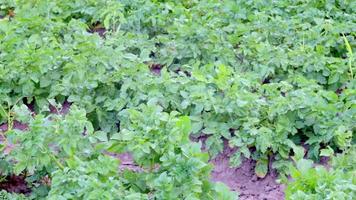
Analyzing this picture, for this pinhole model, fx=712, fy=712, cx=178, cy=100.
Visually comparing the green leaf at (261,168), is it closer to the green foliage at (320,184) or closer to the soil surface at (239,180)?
the soil surface at (239,180)

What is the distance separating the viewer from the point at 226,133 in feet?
12.4

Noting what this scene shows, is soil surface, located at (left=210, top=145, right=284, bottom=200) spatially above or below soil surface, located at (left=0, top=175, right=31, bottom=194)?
below

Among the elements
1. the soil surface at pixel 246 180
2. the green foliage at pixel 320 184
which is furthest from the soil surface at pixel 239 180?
the green foliage at pixel 320 184

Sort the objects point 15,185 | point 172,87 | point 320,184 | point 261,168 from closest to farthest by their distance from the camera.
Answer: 1. point 320,184
2. point 15,185
3. point 261,168
4. point 172,87

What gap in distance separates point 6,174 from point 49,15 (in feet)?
6.19

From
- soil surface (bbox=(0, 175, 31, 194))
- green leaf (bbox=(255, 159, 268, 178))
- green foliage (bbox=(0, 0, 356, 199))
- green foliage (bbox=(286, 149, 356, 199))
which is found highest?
green foliage (bbox=(286, 149, 356, 199))

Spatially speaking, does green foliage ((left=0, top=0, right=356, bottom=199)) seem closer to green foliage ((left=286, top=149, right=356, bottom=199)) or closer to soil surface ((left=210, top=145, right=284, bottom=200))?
soil surface ((left=210, top=145, right=284, bottom=200))

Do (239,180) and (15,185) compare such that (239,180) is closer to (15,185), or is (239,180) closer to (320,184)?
(320,184)

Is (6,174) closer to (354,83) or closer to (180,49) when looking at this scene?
(180,49)

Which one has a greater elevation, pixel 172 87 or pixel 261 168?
pixel 172 87

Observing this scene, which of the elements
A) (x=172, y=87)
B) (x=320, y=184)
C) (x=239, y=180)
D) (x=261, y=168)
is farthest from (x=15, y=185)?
(x=320, y=184)

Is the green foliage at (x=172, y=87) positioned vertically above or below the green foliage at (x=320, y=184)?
below

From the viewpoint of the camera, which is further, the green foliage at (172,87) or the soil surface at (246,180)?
the soil surface at (246,180)

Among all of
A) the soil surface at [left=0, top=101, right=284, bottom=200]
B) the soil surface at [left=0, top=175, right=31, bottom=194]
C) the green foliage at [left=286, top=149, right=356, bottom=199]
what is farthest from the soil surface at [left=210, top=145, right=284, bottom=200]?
the soil surface at [left=0, top=175, right=31, bottom=194]
